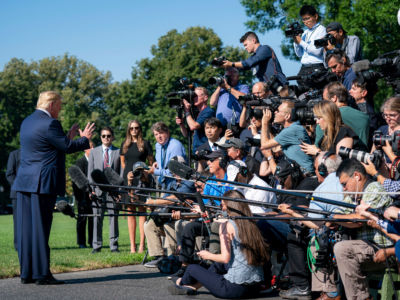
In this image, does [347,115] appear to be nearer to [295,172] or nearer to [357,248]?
[295,172]

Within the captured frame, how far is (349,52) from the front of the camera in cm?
930

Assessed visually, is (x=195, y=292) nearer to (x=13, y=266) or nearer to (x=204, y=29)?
(x=13, y=266)

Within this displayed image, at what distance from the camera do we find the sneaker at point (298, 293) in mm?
6707

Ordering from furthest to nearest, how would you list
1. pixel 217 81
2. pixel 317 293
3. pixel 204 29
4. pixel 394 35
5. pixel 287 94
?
pixel 204 29, pixel 394 35, pixel 217 81, pixel 287 94, pixel 317 293

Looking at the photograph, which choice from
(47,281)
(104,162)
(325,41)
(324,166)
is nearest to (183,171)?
(324,166)

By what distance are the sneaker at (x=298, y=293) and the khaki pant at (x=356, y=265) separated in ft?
3.25

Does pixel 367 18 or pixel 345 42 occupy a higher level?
pixel 367 18

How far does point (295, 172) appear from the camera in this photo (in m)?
Result: 7.43

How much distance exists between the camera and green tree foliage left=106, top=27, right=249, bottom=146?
1879 inches

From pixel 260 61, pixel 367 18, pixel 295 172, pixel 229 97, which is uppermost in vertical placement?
pixel 367 18

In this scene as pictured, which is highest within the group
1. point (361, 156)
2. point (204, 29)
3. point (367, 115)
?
point (204, 29)

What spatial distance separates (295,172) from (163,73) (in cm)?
4256

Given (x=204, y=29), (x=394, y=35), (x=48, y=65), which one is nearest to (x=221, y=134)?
(x=394, y=35)

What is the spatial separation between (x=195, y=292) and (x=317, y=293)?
1.41 meters
